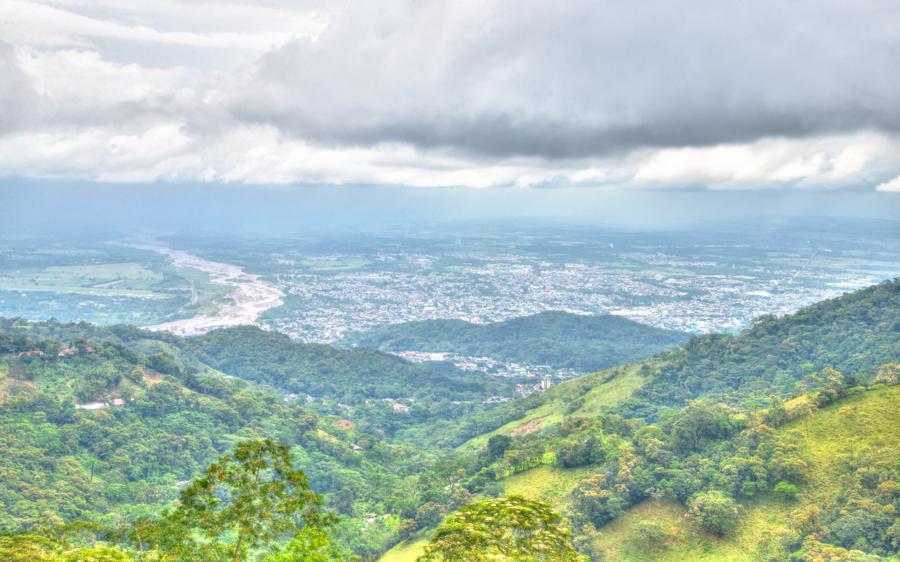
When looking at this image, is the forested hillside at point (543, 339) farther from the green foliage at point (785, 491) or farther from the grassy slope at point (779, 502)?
the green foliage at point (785, 491)

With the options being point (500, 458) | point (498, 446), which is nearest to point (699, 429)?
point (500, 458)

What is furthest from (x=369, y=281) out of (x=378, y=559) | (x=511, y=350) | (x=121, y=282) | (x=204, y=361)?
(x=378, y=559)

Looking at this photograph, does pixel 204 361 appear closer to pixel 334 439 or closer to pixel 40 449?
pixel 334 439

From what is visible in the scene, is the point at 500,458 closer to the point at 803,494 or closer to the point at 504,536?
the point at 803,494

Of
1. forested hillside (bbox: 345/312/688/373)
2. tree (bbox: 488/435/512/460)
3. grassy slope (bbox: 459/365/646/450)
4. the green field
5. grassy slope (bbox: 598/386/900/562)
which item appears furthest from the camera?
the green field

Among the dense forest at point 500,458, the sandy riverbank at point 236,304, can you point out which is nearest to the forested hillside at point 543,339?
the sandy riverbank at point 236,304

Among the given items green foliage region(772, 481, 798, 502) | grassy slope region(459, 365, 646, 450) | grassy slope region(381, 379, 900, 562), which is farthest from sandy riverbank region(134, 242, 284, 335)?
green foliage region(772, 481, 798, 502)

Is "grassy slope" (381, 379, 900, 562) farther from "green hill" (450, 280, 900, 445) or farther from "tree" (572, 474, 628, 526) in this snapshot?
"green hill" (450, 280, 900, 445)
